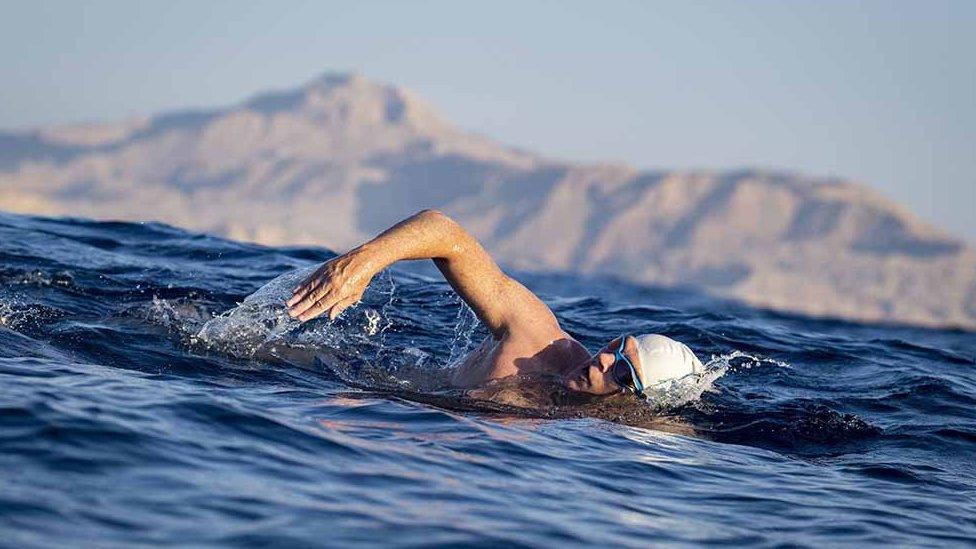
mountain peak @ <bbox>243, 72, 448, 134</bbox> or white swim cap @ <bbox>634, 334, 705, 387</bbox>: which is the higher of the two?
mountain peak @ <bbox>243, 72, 448, 134</bbox>

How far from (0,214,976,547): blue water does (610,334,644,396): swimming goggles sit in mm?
247

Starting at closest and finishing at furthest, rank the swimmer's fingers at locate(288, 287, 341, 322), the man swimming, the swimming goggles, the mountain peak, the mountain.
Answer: the swimmer's fingers at locate(288, 287, 341, 322) → the man swimming → the swimming goggles → the mountain → the mountain peak

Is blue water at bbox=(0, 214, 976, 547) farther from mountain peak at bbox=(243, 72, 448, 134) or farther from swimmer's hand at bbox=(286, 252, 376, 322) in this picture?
mountain peak at bbox=(243, 72, 448, 134)

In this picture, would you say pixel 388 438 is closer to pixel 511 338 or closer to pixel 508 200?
pixel 511 338

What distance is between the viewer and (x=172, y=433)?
597 centimetres

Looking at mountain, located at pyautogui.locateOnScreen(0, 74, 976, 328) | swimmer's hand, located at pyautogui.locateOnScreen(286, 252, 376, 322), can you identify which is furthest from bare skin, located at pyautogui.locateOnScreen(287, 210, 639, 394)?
mountain, located at pyautogui.locateOnScreen(0, 74, 976, 328)

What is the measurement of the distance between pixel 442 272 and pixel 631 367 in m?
1.24

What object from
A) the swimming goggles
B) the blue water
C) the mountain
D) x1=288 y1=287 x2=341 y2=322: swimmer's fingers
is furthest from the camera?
the mountain

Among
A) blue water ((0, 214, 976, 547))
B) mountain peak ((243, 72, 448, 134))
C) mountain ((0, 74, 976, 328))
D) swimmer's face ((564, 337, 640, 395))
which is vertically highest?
mountain peak ((243, 72, 448, 134))

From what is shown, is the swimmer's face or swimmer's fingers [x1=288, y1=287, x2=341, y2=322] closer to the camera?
swimmer's fingers [x1=288, y1=287, x2=341, y2=322]

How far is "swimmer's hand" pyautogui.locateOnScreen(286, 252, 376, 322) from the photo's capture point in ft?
22.5

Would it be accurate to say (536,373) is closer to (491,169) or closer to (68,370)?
(68,370)

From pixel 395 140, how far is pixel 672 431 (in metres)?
176

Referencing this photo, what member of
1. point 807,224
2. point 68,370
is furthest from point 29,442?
point 807,224
